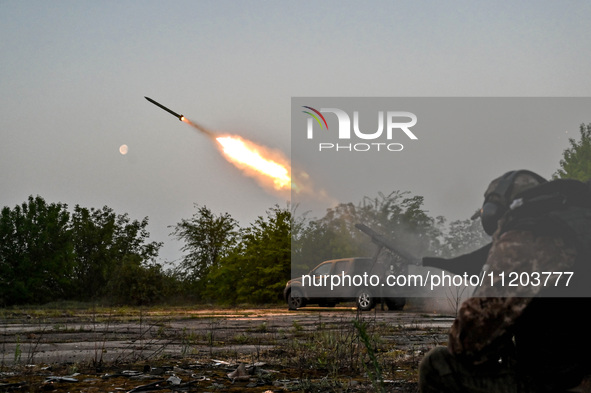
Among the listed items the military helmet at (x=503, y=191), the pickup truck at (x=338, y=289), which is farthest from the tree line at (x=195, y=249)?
the military helmet at (x=503, y=191)

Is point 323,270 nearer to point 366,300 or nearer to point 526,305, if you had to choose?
point 366,300

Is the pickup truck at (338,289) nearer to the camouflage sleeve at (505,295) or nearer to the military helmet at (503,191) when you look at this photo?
the military helmet at (503,191)

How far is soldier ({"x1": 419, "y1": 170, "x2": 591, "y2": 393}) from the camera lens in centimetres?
185

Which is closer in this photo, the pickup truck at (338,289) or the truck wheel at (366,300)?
the truck wheel at (366,300)

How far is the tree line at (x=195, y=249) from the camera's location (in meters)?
31.7

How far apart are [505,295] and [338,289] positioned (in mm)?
21822

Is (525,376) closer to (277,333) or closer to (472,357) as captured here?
(472,357)

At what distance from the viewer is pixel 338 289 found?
23.4 metres

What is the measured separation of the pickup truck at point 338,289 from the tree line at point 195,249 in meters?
2.74

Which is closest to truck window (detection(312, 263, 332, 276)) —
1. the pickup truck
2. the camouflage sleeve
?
the pickup truck

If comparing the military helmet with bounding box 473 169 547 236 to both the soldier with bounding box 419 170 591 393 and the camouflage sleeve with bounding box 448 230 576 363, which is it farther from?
the camouflage sleeve with bounding box 448 230 576 363

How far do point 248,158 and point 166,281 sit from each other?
16.5 meters

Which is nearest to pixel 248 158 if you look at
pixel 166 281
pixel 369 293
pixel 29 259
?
pixel 369 293

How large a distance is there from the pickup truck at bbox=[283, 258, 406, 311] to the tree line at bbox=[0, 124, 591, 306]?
2.74 metres
